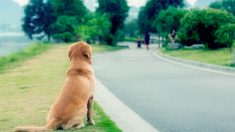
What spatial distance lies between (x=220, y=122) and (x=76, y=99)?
2.80 m

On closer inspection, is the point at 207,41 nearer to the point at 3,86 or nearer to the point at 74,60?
the point at 3,86

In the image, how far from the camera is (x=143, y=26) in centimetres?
8912

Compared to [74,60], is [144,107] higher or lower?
lower

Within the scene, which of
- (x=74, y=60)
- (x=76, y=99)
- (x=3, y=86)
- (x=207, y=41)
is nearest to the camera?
(x=76, y=99)

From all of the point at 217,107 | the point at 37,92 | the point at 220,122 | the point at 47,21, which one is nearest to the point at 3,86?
the point at 37,92

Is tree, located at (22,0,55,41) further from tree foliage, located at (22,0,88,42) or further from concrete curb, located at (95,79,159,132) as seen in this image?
concrete curb, located at (95,79,159,132)

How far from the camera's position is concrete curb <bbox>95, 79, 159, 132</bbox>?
27.7 ft

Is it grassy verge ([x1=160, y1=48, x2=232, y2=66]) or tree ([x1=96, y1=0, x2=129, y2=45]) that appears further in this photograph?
tree ([x1=96, y1=0, x2=129, y2=45])

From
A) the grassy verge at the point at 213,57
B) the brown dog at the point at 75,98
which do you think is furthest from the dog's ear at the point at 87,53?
the grassy verge at the point at 213,57

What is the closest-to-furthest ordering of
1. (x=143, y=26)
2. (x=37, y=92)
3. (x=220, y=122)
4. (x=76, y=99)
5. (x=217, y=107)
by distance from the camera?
1. (x=76, y=99)
2. (x=220, y=122)
3. (x=217, y=107)
4. (x=37, y=92)
5. (x=143, y=26)

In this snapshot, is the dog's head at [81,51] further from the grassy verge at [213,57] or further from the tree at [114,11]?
the tree at [114,11]

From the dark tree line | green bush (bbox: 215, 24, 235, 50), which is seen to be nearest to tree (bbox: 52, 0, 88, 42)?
the dark tree line

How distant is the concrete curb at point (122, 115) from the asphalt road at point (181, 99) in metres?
0.23

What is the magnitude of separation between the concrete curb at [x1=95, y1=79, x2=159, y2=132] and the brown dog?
65 centimetres
